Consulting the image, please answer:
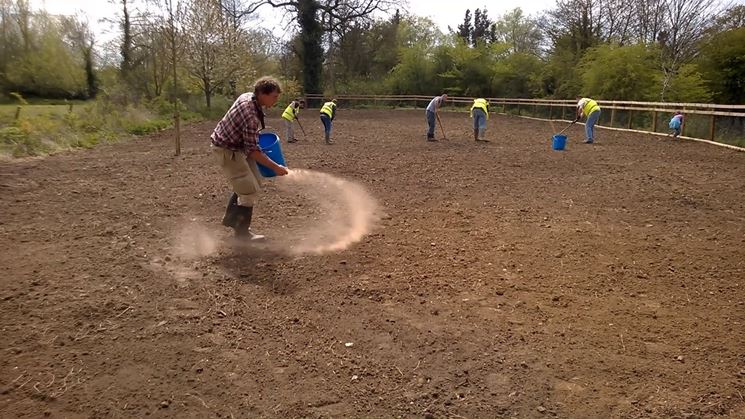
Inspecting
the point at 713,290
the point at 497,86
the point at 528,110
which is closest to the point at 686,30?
the point at 528,110

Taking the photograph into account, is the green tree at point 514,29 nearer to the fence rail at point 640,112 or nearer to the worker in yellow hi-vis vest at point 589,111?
the fence rail at point 640,112

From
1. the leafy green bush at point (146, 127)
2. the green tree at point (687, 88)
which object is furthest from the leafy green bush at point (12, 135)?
the green tree at point (687, 88)

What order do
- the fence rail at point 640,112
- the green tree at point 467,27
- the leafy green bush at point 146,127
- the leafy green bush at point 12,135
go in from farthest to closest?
the green tree at point 467,27
the leafy green bush at point 146,127
the fence rail at point 640,112
the leafy green bush at point 12,135

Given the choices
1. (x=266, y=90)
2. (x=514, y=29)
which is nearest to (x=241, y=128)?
(x=266, y=90)

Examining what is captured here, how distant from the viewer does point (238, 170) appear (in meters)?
A: 5.28

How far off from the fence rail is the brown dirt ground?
9.89 m

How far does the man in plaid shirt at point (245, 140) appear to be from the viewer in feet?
16.5

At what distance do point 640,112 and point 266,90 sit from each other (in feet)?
Answer: 72.1

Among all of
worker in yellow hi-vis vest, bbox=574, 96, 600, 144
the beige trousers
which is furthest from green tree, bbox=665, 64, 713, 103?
the beige trousers

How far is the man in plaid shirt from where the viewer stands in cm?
504

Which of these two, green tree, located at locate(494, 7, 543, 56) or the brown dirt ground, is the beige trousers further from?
green tree, located at locate(494, 7, 543, 56)

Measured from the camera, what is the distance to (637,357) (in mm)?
3346

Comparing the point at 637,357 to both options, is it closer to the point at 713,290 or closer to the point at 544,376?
the point at 544,376

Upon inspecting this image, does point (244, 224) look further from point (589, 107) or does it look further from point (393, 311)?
point (589, 107)
